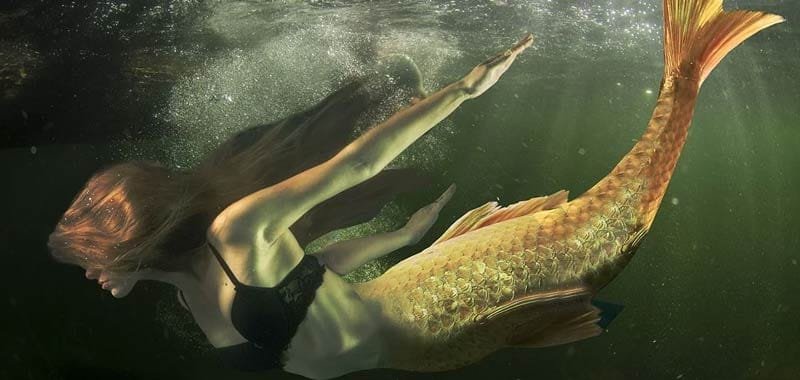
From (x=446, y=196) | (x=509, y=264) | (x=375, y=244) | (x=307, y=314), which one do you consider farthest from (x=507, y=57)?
(x=307, y=314)

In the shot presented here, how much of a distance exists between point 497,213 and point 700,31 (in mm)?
1043

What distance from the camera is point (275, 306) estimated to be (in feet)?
7.30

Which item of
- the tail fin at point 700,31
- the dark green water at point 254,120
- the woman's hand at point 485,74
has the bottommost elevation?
the dark green water at point 254,120

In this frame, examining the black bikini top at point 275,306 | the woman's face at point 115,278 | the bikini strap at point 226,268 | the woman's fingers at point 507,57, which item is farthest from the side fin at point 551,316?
the woman's face at point 115,278

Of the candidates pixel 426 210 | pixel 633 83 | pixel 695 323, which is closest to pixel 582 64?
pixel 633 83

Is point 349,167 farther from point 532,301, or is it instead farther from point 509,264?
point 532,301

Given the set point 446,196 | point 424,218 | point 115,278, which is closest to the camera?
point 115,278

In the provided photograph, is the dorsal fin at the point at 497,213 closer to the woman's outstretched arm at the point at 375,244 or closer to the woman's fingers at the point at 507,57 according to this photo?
the woman's outstretched arm at the point at 375,244

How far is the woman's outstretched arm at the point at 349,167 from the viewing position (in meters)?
2.10

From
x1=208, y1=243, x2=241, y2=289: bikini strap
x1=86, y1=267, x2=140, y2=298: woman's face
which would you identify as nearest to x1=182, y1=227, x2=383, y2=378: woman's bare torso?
x1=208, y1=243, x2=241, y2=289: bikini strap

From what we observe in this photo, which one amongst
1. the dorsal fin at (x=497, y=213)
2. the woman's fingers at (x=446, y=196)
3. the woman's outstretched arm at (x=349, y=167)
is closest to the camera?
the woman's outstretched arm at (x=349, y=167)

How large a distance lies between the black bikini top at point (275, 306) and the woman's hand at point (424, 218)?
0.50m

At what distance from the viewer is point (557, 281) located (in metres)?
2.23

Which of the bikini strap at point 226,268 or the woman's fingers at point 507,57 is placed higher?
the woman's fingers at point 507,57
